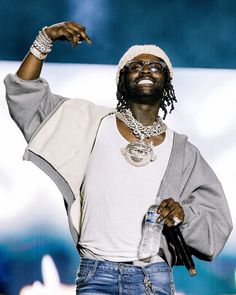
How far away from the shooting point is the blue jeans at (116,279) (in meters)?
2.79

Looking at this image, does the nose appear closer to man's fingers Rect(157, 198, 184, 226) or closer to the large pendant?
the large pendant

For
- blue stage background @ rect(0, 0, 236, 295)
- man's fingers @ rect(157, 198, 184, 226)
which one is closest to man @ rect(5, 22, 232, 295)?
man's fingers @ rect(157, 198, 184, 226)

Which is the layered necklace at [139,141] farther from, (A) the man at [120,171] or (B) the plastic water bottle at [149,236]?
(B) the plastic water bottle at [149,236]

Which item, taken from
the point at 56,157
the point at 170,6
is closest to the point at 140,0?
the point at 170,6

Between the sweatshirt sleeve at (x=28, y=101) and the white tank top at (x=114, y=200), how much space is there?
206 millimetres

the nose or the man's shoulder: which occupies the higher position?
the nose

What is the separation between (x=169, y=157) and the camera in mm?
2996

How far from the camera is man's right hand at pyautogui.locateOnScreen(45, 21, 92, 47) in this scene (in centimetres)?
278

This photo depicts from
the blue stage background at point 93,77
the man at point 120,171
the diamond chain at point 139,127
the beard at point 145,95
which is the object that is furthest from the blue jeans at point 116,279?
the blue stage background at point 93,77

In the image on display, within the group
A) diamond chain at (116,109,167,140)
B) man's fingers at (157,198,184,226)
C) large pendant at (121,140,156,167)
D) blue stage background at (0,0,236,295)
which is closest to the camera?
man's fingers at (157,198,184,226)

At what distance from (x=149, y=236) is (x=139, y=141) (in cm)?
34

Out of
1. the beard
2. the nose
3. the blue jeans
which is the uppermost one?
the nose

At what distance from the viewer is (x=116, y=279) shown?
2.79 metres

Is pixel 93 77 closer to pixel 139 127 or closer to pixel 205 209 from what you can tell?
pixel 139 127
